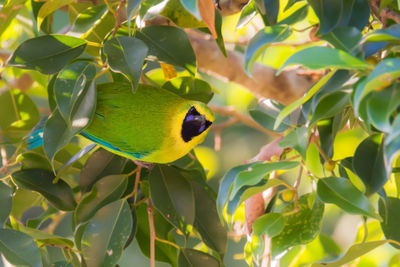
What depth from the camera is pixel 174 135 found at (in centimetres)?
125

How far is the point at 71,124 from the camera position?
3.17 ft

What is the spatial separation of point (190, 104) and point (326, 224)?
9.17 ft

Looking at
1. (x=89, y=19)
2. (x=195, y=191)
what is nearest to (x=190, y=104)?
(x=195, y=191)

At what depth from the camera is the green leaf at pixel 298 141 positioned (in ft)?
2.62

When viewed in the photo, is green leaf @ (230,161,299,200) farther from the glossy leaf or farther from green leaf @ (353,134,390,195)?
the glossy leaf

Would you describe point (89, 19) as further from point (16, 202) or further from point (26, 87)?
point (26, 87)

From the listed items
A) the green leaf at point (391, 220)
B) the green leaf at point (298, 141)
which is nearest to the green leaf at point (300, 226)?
the green leaf at point (391, 220)

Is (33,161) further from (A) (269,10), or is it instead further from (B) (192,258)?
(A) (269,10)

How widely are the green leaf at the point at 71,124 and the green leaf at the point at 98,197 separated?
0.55 feet

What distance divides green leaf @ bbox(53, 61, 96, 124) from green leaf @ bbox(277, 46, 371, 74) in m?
0.41

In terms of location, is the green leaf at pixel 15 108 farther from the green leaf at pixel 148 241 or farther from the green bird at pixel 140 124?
the green leaf at pixel 148 241

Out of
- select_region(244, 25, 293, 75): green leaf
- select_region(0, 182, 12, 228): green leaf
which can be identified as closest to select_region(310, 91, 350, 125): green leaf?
select_region(244, 25, 293, 75): green leaf

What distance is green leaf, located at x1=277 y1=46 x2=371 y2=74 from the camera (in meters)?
0.64

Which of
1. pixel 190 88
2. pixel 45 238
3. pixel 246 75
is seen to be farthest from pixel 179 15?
pixel 246 75
